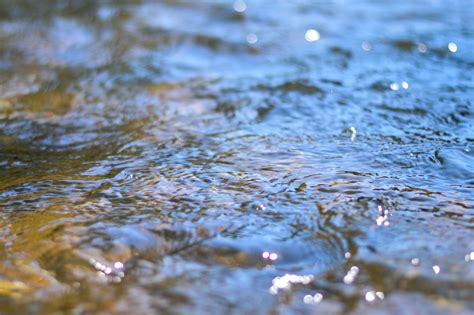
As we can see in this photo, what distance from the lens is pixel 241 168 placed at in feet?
8.27

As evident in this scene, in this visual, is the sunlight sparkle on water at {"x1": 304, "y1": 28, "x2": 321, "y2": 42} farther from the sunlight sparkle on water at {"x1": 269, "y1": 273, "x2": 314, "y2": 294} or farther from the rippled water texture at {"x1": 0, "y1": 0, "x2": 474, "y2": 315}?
the sunlight sparkle on water at {"x1": 269, "y1": 273, "x2": 314, "y2": 294}

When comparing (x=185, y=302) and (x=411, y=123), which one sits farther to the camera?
(x=411, y=123)

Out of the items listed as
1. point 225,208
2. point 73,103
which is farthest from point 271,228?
point 73,103

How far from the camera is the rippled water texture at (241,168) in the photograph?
1.74 metres

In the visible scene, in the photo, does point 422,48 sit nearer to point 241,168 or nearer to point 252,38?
point 252,38

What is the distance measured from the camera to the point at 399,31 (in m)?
4.59

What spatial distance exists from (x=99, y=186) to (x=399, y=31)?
119 inches

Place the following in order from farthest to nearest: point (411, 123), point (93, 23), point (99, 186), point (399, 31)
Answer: point (93, 23) → point (399, 31) → point (411, 123) → point (99, 186)

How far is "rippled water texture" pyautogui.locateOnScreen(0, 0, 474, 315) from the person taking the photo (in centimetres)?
174

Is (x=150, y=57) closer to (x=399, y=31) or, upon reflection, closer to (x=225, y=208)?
(x=399, y=31)

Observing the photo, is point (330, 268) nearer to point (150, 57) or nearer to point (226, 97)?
point (226, 97)

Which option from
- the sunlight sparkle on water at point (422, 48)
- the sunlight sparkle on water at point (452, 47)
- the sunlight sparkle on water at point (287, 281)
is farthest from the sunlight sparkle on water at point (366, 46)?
the sunlight sparkle on water at point (287, 281)

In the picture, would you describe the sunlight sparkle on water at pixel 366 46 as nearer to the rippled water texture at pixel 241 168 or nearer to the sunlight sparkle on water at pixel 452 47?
the rippled water texture at pixel 241 168

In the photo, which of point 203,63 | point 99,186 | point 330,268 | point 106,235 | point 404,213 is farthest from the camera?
point 203,63
